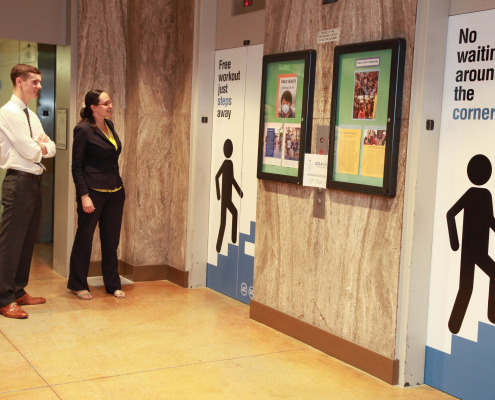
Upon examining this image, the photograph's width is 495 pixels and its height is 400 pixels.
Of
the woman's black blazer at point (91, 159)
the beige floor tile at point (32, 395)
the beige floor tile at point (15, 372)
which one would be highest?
the woman's black blazer at point (91, 159)

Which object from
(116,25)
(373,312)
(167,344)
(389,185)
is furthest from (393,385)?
(116,25)

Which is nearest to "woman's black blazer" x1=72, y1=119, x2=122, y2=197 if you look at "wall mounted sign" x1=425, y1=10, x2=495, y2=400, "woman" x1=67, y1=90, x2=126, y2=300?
"woman" x1=67, y1=90, x2=126, y2=300

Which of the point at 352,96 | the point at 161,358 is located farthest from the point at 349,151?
the point at 161,358

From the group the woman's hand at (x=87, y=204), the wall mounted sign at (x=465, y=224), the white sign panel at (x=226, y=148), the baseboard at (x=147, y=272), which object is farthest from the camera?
the baseboard at (x=147, y=272)

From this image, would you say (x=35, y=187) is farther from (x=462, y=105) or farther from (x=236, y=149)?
(x=462, y=105)

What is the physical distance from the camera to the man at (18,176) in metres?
4.36

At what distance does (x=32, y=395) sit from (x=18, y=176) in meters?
1.84

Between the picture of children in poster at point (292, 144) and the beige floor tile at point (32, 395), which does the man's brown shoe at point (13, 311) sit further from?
the picture of children in poster at point (292, 144)

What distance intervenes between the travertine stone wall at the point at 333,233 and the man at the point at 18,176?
1754 millimetres

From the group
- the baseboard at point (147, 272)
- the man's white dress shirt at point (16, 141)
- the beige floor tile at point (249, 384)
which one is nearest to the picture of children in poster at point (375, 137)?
the beige floor tile at point (249, 384)

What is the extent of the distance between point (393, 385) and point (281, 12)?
8.95 feet

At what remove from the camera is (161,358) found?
3795 millimetres

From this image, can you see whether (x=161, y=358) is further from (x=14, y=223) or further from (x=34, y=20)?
(x=34, y=20)

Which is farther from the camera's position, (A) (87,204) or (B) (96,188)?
(B) (96,188)
